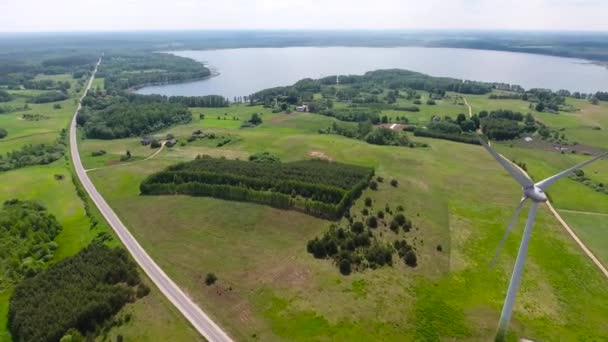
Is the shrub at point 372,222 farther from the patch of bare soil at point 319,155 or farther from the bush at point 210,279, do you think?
the patch of bare soil at point 319,155

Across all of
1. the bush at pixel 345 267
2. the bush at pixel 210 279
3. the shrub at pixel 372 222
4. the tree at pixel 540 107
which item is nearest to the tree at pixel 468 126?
the tree at pixel 540 107

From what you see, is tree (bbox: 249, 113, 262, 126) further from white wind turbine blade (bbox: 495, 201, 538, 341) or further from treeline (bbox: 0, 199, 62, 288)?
white wind turbine blade (bbox: 495, 201, 538, 341)

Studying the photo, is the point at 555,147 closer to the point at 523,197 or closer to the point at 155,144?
the point at 523,197

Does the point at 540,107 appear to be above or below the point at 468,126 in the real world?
above

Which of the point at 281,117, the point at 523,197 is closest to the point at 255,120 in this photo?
the point at 281,117

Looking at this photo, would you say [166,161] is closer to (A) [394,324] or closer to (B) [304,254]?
(B) [304,254]

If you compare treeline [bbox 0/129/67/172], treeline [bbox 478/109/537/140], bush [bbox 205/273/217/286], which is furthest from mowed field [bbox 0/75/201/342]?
treeline [bbox 478/109/537/140]
